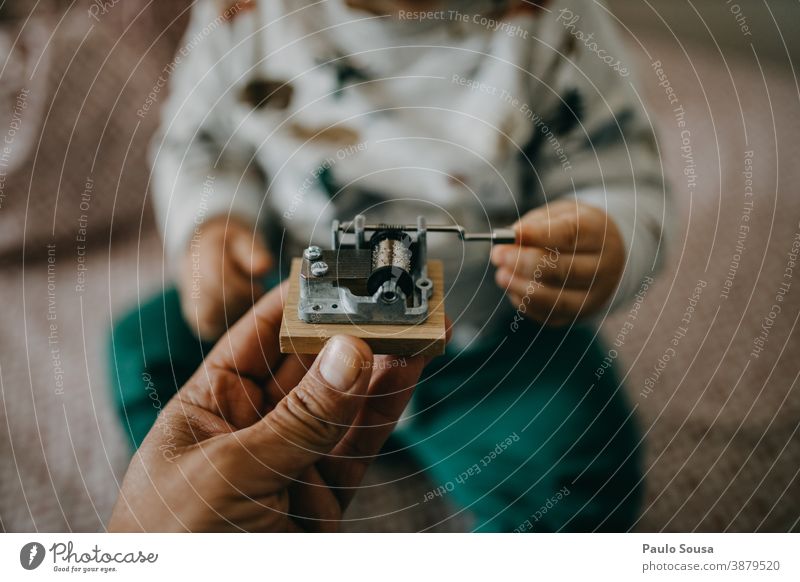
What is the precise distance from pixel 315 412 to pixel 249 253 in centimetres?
22

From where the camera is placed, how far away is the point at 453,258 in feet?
2.40

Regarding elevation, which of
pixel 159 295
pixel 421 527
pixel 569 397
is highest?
pixel 159 295

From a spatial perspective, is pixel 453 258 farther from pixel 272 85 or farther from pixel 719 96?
pixel 719 96

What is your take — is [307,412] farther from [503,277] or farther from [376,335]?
[503,277]

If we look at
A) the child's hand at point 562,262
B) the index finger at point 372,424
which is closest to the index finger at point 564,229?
the child's hand at point 562,262

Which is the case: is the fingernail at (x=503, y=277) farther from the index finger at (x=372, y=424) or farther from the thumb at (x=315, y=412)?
the thumb at (x=315, y=412)

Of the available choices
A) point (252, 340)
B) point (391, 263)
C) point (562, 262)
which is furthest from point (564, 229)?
point (252, 340)

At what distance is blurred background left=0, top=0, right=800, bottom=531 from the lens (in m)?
0.66

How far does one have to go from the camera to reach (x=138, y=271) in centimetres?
79

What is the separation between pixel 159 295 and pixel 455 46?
0.40 m

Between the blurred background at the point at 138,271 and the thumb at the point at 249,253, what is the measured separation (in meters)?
0.12

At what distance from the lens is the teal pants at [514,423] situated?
0.69 meters
